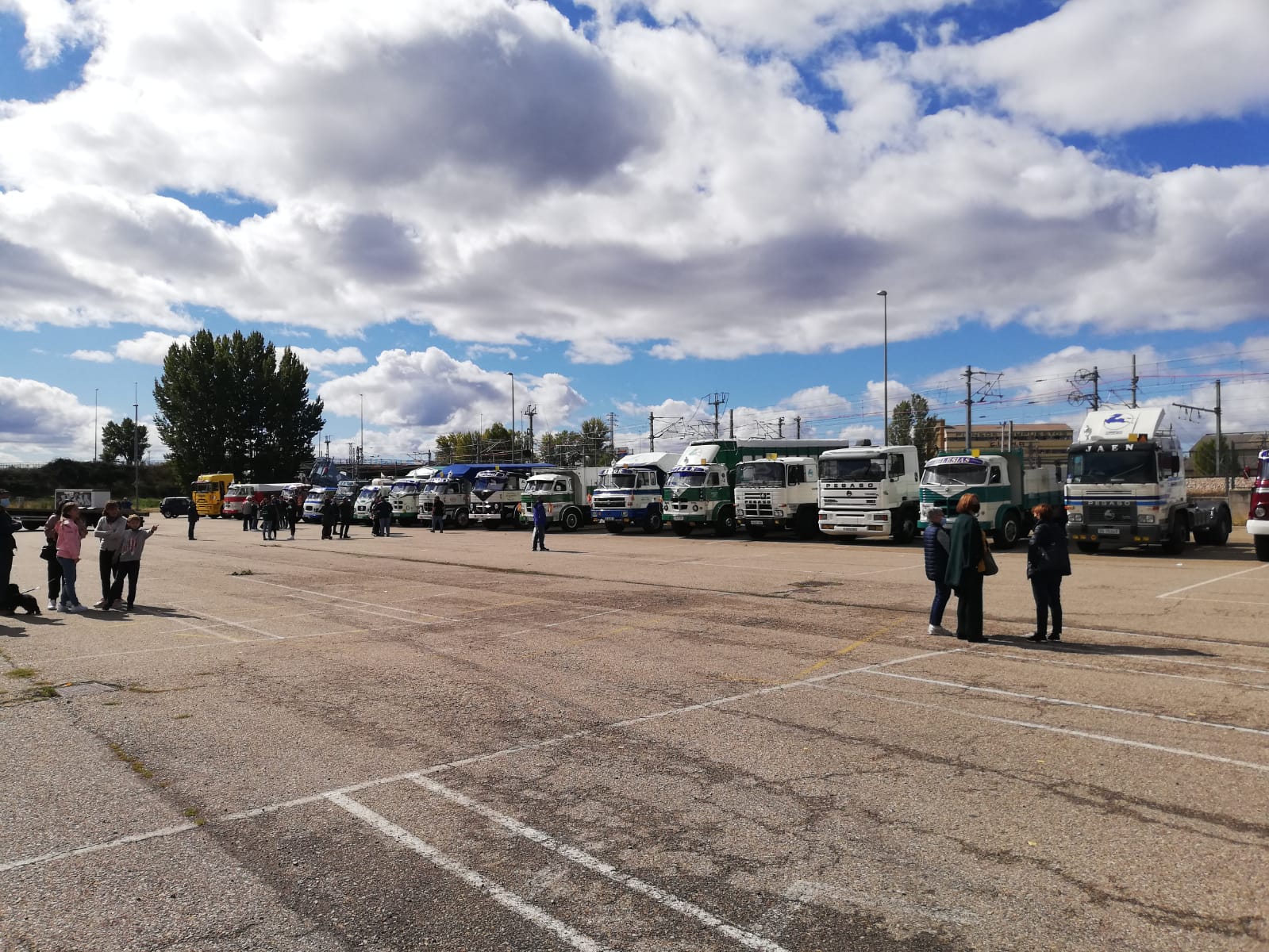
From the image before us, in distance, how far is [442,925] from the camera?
354cm

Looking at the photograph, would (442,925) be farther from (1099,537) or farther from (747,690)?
(1099,537)

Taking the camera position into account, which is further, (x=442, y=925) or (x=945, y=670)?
(x=945, y=670)

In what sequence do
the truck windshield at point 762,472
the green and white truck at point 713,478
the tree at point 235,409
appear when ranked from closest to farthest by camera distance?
the truck windshield at point 762,472
the green and white truck at point 713,478
the tree at point 235,409

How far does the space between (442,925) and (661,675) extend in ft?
15.7

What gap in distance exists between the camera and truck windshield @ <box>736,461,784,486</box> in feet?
90.9

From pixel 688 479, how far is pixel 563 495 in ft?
28.7

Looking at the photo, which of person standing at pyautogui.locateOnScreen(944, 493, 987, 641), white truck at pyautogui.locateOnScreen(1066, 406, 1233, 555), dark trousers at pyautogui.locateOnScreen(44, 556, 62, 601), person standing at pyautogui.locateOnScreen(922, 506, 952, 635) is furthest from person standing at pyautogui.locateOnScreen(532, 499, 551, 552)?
person standing at pyautogui.locateOnScreen(944, 493, 987, 641)

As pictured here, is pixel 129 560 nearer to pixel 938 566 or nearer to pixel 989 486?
pixel 938 566

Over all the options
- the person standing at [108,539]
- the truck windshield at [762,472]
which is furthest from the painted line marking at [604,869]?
the truck windshield at [762,472]

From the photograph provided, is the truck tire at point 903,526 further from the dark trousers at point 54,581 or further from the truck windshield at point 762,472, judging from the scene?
the dark trousers at point 54,581

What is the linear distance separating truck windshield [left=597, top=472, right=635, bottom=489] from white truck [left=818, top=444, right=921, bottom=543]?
9.64 meters

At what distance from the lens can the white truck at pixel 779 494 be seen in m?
27.6

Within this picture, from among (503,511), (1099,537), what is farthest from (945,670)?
(503,511)

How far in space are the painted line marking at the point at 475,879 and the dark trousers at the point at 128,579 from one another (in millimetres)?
10278
